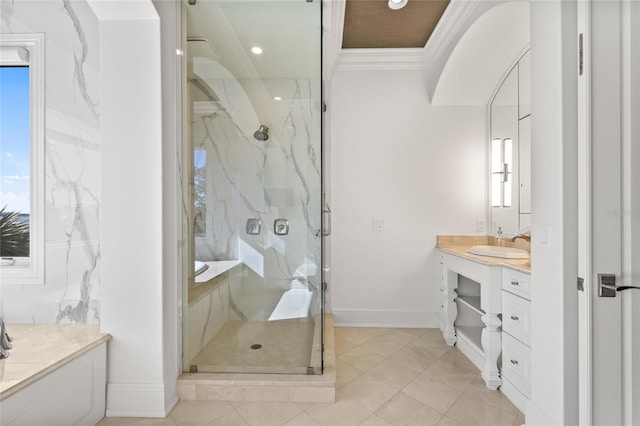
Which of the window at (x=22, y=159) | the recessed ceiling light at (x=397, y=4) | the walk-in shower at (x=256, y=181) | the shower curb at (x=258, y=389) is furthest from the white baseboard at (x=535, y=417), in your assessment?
the window at (x=22, y=159)

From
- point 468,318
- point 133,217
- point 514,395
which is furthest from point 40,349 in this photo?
point 468,318

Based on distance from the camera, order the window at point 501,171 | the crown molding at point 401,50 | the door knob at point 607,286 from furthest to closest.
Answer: the window at point 501,171, the crown molding at point 401,50, the door knob at point 607,286

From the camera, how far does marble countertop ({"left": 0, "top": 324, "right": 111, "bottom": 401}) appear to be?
119 cm

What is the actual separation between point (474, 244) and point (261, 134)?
7.53 feet

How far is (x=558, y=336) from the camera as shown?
1.34 m

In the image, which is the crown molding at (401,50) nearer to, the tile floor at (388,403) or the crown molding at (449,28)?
the crown molding at (449,28)

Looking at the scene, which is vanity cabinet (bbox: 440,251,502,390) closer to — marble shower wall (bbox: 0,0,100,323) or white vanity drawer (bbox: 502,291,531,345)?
white vanity drawer (bbox: 502,291,531,345)

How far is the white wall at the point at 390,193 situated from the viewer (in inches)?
116

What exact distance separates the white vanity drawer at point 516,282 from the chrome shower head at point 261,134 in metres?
1.80

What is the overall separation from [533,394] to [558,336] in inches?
15.9

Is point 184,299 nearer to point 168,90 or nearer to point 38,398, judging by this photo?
point 38,398

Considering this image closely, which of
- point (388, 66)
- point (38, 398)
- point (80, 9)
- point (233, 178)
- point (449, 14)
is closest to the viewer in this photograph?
point (38, 398)

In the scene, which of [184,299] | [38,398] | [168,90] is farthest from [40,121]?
[38,398]

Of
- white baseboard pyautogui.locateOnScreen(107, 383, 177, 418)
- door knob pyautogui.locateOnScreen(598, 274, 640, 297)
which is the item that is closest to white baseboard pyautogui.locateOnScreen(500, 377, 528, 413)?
door knob pyautogui.locateOnScreen(598, 274, 640, 297)
